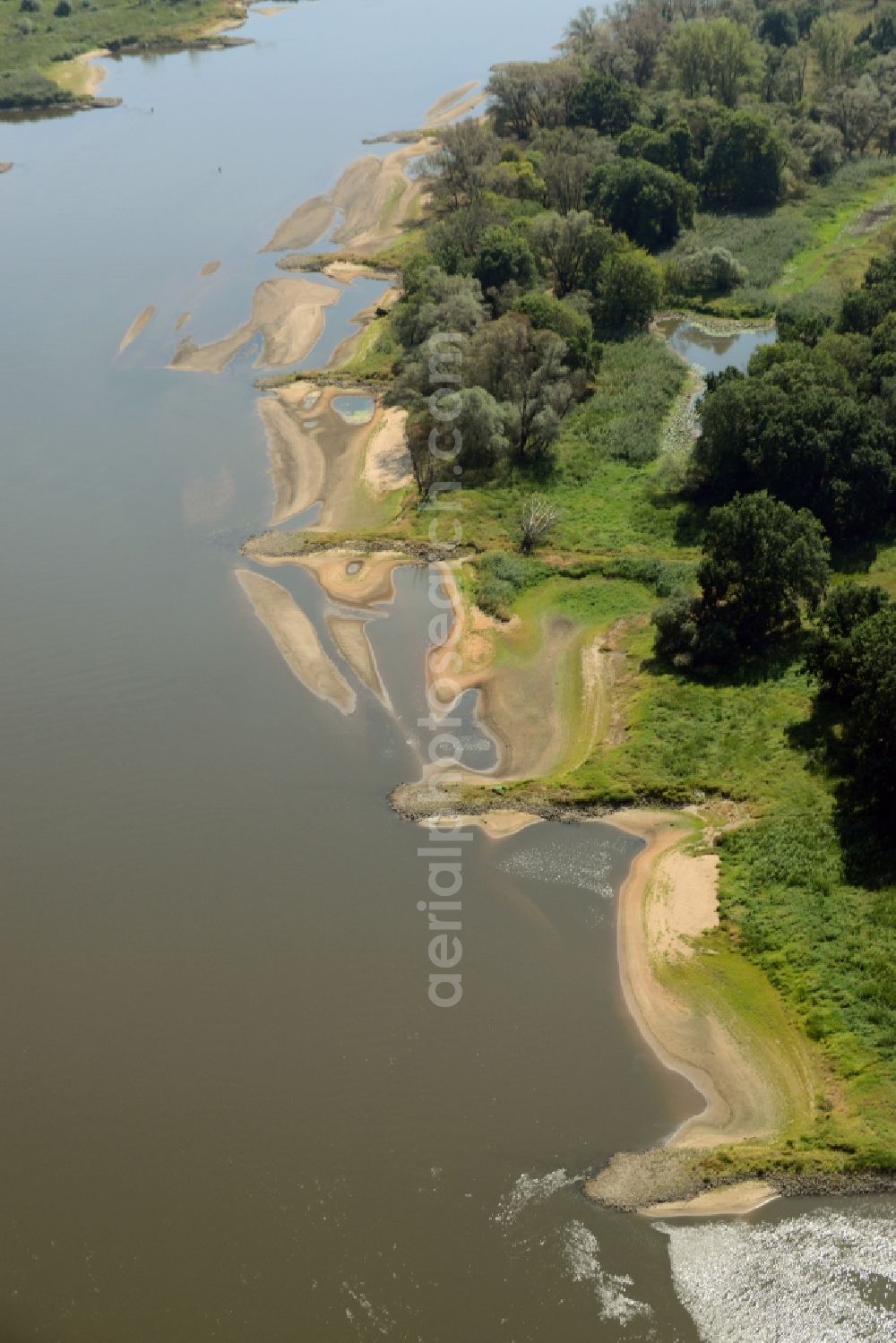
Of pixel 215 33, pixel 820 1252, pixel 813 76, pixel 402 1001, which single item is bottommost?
pixel 820 1252

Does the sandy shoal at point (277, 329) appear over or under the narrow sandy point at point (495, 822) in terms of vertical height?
over

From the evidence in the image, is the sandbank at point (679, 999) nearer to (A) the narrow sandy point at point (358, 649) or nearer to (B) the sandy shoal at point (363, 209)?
(A) the narrow sandy point at point (358, 649)

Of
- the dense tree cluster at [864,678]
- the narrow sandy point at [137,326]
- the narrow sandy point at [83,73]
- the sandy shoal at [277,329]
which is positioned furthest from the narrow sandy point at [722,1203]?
the narrow sandy point at [83,73]

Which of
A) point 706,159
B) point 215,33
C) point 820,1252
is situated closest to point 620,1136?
point 820,1252

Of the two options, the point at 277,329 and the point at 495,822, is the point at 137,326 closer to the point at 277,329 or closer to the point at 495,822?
the point at 277,329

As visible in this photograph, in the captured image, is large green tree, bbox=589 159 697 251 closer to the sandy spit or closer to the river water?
the river water

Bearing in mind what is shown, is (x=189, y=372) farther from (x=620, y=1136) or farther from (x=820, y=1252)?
(x=820, y=1252)
